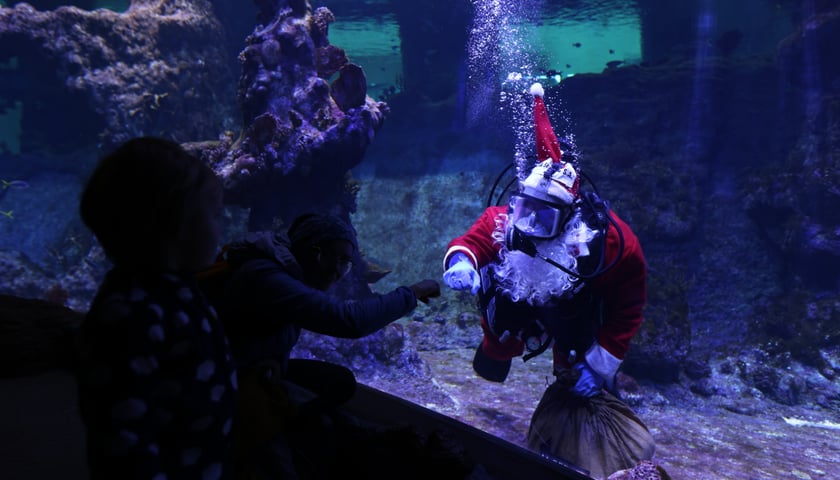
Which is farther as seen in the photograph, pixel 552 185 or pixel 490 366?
pixel 490 366

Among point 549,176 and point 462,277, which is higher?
point 549,176

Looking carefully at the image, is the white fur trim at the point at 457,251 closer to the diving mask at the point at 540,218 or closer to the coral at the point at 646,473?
the diving mask at the point at 540,218

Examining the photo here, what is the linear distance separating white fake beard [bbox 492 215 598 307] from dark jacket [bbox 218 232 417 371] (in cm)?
227

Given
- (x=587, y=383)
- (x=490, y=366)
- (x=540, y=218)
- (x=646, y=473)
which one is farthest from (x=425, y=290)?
(x=490, y=366)

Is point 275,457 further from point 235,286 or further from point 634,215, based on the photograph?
point 634,215

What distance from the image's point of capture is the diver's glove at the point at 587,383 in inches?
143

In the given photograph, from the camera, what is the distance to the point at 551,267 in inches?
153

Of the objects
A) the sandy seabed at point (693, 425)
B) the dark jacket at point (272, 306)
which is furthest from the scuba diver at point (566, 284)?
the dark jacket at point (272, 306)

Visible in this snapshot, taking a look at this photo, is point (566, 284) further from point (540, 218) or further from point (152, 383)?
point (152, 383)

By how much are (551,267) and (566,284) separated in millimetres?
185

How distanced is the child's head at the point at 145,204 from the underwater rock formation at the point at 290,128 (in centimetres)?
588

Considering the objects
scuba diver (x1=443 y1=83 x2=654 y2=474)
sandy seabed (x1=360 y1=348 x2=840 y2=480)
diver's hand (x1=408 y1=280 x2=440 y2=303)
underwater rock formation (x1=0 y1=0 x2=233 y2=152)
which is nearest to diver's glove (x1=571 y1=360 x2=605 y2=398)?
scuba diver (x1=443 y1=83 x2=654 y2=474)

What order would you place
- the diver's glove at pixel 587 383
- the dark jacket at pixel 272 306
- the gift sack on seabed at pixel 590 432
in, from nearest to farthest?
the dark jacket at pixel 272 306 → the gift sack on seabed at pixel 590 432 → the diver's glove at pixel 587 383

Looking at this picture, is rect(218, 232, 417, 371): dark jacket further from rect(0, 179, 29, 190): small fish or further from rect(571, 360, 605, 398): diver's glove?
rect(0, 179, 29, 190): small fish
